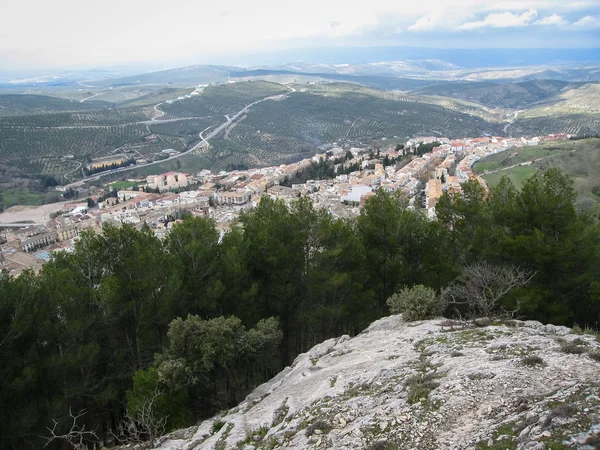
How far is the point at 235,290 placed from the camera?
14375 millimetres

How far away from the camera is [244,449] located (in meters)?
7.01

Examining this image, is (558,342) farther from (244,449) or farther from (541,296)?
(244,449)

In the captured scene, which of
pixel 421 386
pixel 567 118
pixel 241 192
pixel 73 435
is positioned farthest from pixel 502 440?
A: pixel 567 118

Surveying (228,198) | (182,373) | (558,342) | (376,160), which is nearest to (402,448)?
(558,342)

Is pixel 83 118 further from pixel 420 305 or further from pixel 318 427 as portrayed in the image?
pixel 318 427

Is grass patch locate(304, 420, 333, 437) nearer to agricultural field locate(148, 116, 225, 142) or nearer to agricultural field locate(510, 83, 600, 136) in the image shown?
agricultural field locate(148, 116, 225, 142)

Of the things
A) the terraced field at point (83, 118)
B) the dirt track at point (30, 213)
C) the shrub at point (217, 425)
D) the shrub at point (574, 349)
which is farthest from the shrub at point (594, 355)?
the terraced field at point (83, 118)

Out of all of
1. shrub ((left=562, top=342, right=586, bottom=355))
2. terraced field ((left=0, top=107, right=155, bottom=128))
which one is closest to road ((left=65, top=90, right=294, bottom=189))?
terraced field ((left=0, top=107, right=155, bottom=128))

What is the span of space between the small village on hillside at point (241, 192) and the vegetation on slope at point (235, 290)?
26.5m

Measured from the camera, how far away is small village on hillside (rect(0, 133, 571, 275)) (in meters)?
52.8

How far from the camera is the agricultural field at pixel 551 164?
5067 centimetres

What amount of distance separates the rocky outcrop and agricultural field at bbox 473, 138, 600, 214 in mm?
38550

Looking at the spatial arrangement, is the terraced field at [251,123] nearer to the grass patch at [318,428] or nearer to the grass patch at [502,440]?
the grass patch at [318,428]

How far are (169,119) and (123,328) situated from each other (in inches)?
5296
